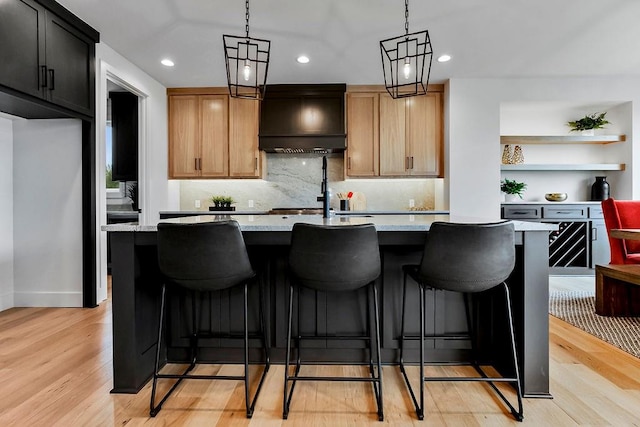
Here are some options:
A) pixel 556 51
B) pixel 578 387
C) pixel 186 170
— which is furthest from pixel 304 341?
pixel 556 51

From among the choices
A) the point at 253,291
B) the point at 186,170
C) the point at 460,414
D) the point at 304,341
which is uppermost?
the point at 186,170

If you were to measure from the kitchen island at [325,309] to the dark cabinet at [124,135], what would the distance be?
329 centimetres

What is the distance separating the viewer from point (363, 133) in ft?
15.8

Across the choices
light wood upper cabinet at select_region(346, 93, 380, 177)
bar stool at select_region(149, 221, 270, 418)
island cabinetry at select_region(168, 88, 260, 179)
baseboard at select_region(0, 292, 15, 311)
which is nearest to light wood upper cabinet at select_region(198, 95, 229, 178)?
island cabinetry at select_region(168, 88, 260, 179)

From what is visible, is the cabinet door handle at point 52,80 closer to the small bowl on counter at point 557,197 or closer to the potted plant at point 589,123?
the small bowl on counter at point 557,197

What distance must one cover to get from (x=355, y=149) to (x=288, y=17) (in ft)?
6.82

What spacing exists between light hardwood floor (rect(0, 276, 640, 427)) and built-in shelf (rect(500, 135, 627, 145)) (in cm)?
315

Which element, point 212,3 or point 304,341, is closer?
point 304,341

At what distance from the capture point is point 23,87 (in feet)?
8.73

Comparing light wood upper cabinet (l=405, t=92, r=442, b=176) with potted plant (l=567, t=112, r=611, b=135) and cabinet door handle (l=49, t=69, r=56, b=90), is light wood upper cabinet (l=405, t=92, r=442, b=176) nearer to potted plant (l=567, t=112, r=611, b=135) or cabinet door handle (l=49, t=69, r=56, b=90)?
potted plant (l=567, t=112, r=611, b=135)

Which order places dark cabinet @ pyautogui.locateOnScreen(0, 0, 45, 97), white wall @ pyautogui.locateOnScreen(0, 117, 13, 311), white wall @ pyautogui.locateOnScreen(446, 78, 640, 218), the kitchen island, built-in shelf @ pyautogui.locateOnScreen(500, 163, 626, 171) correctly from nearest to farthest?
the kitchen island < dark cabinet @ pyautogui.locateOnScreen(0, 0, 45, 97) < white wall @ pyautogui.locateOnScreen(0, 117, 13, 311) < white wall @ pyautogui.locateOnScreen(446, 78, 640, 218) < built-in shelf @ pyautogui.locateOnScreen(500, 163, 626, 171)

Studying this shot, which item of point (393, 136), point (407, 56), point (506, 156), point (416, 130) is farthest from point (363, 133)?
point (407, 56)

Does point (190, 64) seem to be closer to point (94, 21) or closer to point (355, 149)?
point (94, 21)

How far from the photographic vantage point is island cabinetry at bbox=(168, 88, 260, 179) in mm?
4875
